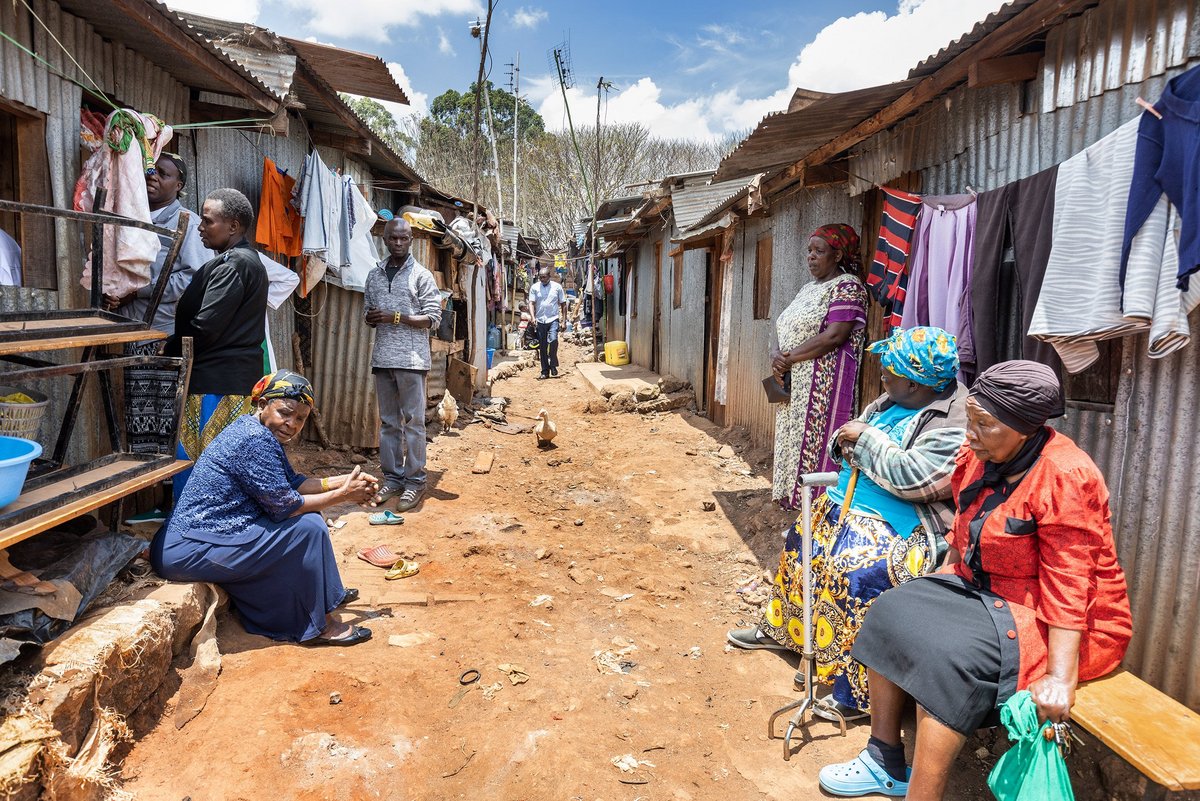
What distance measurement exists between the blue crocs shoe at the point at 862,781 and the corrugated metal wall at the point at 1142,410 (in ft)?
3.72

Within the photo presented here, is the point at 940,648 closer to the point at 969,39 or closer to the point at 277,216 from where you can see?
the point at 969,39

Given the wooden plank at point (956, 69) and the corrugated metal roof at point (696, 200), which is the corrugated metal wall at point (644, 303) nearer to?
the corrugated metal roof at point (696, 200)

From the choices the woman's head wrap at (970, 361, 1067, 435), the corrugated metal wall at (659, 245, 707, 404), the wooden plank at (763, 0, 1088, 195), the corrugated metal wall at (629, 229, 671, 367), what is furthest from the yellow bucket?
the woman's head wrap at (970, 361, 1067, 435)

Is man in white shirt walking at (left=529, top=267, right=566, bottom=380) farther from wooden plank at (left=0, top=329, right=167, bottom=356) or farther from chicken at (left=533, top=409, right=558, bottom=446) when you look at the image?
wooden plank at (left=0, top=329, right=167, bottom=356)

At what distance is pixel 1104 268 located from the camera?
96.3 inches

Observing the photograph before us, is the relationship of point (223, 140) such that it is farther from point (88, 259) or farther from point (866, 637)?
point (866, 637)

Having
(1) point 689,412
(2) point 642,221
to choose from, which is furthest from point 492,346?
(1) point 689,412

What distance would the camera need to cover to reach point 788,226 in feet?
22.5

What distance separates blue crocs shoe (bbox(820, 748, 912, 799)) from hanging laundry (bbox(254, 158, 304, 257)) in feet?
17.5

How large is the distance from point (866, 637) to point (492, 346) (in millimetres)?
13508

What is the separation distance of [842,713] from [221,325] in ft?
12.2

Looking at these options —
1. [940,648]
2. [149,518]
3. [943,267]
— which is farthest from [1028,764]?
[149,518]

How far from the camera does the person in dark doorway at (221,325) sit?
12.2 feet

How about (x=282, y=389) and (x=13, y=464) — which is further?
(x=282, y=389)
